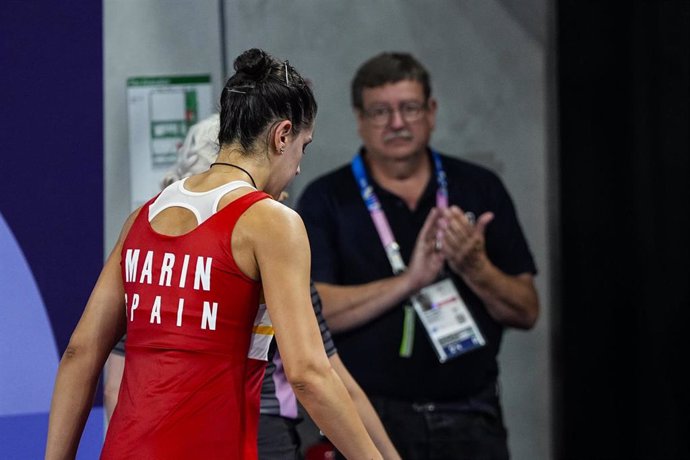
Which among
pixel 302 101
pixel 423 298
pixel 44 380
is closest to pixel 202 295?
pixel 302 101

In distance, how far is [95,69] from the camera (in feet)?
11.3

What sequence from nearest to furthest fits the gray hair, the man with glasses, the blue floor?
the gray hair → the blue floor → the man with glasses

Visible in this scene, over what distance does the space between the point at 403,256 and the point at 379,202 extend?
0.19 metres

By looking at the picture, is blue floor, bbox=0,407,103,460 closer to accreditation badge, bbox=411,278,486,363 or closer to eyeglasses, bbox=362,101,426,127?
accreditation badge, bbox=411,278,486,363

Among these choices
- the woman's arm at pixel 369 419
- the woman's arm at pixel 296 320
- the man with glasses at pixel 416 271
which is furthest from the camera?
the man with glasses at pixel 416 271

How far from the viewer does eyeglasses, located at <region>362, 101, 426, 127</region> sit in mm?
3939

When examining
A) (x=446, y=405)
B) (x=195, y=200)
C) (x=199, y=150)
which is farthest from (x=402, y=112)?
(x=195, y=200)

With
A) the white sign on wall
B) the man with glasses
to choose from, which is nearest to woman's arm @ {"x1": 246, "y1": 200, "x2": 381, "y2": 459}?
the man with glasses

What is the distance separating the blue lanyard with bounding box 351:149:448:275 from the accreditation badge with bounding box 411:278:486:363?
129 mm

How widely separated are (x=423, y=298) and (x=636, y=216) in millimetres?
975

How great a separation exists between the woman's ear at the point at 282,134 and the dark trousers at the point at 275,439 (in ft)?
2.25

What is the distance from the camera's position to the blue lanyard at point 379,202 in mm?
3880

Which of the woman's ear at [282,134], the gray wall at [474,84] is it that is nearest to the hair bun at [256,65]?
the woman's ear at [282,134]

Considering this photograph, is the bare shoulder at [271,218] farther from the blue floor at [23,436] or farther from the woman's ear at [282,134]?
the blue floor at [23,436]
